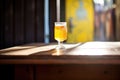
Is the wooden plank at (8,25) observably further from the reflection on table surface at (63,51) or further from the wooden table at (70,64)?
the wooden table at (70,64)

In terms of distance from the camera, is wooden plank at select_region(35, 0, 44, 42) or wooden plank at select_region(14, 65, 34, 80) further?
wooden plank at select_region(35, 0, 44, 42)

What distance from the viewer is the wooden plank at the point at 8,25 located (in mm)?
4344

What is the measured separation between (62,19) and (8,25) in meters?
0.92

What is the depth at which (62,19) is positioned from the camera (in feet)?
14.0

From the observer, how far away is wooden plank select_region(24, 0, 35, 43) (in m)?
4.30

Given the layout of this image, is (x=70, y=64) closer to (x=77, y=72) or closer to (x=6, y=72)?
(x=77, y=72)

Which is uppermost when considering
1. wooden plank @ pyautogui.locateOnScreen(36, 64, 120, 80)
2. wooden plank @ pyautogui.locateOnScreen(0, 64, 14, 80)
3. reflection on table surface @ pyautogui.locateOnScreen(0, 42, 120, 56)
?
reflection on table surface @ pyautogui.locateOnScreen(0, 42, 120, 56)

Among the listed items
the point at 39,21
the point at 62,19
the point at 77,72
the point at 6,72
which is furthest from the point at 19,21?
the point at 77,72

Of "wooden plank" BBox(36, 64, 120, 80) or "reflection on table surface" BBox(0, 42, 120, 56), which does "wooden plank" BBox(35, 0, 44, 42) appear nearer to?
"reflection on table surface" BBox(0, 42, 120, 56)

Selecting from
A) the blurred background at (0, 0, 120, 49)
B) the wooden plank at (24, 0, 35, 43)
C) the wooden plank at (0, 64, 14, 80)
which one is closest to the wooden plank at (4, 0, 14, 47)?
the blurred background at (0, 0, 120, 49)

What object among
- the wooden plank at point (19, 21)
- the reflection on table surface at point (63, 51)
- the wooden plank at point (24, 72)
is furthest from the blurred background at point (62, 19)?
the wooden plank at point (24, 72)

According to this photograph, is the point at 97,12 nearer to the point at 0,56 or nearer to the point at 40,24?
the point at 40,24

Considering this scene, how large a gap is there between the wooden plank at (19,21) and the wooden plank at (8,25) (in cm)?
7

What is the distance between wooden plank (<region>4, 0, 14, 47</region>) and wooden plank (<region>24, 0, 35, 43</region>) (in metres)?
0.25
